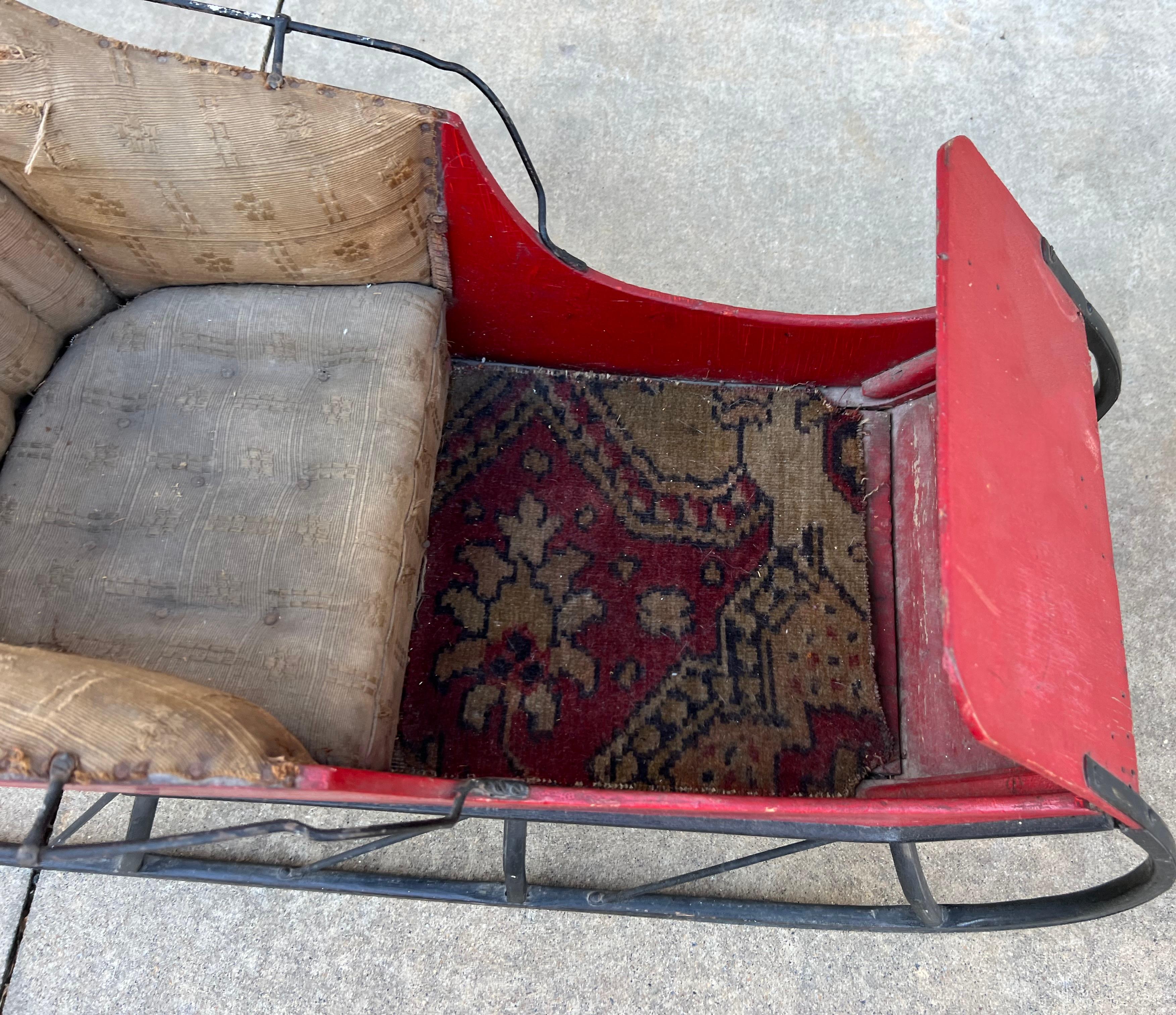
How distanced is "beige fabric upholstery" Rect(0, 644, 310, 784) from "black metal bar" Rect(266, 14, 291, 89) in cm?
86

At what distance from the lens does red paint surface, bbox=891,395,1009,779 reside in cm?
120

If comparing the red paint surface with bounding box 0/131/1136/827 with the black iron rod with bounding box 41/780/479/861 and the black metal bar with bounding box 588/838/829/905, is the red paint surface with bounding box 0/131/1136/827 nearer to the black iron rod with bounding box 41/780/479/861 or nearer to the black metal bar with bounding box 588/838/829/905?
the black iron rod with bounding box 41/780/479/861

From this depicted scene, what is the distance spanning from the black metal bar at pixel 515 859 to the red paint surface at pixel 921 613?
619 millimetres

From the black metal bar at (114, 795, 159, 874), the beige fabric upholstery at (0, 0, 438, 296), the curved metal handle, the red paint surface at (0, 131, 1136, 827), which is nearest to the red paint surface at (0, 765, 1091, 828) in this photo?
the red paint surface at (0, 131, 1136, 827)

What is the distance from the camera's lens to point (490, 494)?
1.47 meters

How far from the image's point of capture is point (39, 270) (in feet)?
4.36

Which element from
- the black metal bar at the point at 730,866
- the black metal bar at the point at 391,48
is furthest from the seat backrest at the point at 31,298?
the black metal bar at the point at 730,866

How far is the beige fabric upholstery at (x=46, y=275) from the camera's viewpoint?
1.28m

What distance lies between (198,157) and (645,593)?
3.29 ft

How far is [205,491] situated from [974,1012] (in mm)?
1680

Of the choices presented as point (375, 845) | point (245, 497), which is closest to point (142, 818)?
point (375, 845)

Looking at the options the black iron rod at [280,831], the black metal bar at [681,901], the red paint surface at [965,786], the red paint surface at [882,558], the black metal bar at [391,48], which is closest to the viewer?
→ the black iron rod at [280,831]

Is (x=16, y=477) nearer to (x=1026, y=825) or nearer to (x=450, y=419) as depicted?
(x=450, y=419)

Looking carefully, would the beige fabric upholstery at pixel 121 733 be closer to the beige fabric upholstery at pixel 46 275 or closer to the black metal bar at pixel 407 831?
the black metal bar at pixel 407 831
